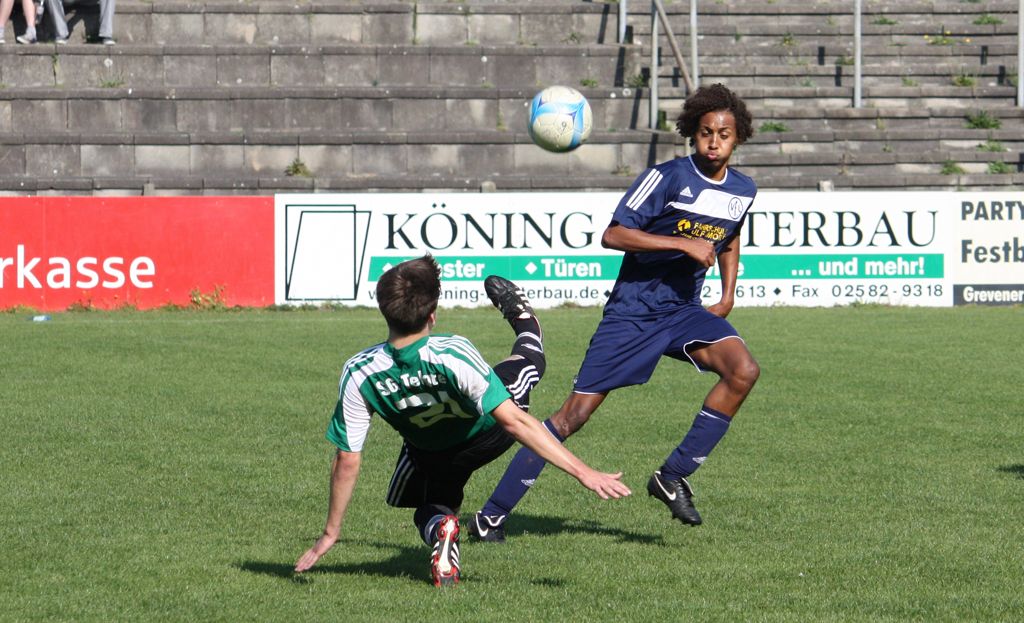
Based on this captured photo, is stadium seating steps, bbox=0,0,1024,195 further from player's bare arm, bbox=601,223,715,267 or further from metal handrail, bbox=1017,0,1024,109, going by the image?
player's bare arm, bbox=601,223,715,267

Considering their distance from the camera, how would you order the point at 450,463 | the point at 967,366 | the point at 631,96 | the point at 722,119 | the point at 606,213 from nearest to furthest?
the point at 450,463, the point at 722,119, the point at 967,366, the point at 606,213, the point at 631,96

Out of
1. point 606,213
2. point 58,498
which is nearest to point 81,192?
point 606,213

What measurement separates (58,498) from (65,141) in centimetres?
1767

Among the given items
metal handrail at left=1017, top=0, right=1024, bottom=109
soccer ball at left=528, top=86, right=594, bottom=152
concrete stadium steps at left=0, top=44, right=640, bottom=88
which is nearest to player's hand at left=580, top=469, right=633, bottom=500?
soccer ball at left=528, top=86, right=594, bottom=152

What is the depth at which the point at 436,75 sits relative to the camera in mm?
25188

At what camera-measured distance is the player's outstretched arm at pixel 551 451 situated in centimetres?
493

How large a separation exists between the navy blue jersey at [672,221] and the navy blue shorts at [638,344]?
0.26 feet

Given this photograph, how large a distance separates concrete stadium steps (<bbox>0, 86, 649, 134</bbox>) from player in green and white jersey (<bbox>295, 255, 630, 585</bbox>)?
61.8 feet

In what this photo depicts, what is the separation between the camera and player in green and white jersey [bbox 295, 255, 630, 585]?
17.2 ft

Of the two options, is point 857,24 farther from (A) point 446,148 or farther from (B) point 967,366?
(B) point 967,366

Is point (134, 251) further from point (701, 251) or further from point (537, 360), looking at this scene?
point (701, 251)

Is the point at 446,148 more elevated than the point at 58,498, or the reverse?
the point at 446,148

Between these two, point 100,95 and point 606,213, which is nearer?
point 606,213

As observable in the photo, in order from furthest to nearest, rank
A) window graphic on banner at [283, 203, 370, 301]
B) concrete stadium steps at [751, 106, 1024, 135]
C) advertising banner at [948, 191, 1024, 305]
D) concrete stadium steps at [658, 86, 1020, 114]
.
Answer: concrete stadium steps at [658, 86, 1020, 114]
concrete stadium steps at [751, 106, 1024, 135]
advertising banner at [948, 191, 1024, 305]
window graphic on banner at [283, 203, 370, 301]
